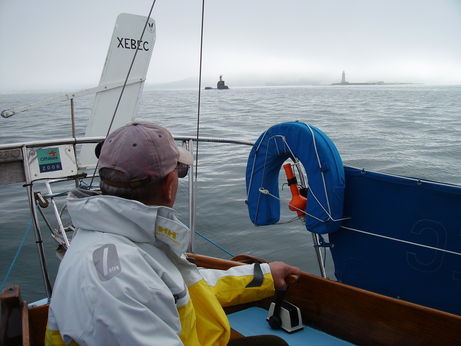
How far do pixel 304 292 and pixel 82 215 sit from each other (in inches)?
56.0

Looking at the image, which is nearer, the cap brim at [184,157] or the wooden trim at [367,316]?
the cap brim at [184,157]

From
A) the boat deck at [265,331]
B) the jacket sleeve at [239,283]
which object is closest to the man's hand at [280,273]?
the jacket sleeve at [239,283]

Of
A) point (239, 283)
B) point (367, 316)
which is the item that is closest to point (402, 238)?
point (367, 316)

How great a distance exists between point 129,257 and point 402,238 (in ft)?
5.91

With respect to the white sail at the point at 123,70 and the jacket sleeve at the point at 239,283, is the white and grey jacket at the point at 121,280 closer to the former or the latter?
the jacket sleeve at the point at 239,283

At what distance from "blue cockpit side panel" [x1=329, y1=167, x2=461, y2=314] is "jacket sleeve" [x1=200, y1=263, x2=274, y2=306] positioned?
37.9 inches

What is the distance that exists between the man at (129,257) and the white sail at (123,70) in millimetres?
4367

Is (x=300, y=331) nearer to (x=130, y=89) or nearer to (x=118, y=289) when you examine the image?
(x=118, y=289)

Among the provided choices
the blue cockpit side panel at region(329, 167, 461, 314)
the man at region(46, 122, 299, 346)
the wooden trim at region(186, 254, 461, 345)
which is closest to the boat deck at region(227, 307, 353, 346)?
the wooden trim at region(186, 254, 461, 345)

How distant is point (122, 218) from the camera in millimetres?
1004

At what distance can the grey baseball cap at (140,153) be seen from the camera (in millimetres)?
1027

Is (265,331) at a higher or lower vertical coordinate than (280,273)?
lower

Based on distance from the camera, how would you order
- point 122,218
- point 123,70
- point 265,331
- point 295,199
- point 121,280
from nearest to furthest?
point 121,280 → point 122,218 → point 265,331 → point 295,199 → point 123,70

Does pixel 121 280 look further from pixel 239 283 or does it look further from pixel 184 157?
pixel 239 283
